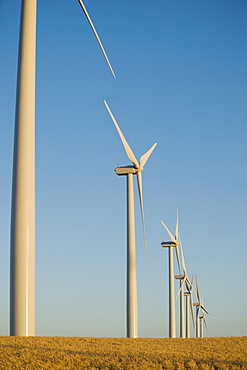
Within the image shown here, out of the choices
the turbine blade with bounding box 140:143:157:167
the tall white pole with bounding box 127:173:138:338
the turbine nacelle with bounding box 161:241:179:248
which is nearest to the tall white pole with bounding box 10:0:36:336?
the tall white pole with bounding box 127:173:138:338

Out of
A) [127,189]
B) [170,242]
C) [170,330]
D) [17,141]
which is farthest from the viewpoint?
[170,242]

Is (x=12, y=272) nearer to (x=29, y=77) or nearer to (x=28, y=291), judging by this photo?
(x=28, y=291)

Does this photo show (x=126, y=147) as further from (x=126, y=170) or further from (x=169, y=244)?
(x=169, y=244)

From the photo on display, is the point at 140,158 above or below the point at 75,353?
above

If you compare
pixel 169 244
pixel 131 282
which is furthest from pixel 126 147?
pixel 169 244

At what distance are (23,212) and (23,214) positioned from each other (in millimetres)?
71

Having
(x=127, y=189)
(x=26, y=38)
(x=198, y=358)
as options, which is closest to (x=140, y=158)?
(x=127, y=189)

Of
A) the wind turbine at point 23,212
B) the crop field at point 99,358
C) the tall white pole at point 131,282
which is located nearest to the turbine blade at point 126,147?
the tall white pole at point 131,282

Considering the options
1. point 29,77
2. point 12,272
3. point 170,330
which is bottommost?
point 170,330

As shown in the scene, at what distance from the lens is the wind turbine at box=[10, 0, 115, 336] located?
20.2 metres

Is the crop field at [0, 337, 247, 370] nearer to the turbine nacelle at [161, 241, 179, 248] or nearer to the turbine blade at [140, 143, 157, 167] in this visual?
the turbine blade at [140, 143, 157, 167]

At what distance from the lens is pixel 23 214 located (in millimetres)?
20578

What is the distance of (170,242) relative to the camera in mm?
76562

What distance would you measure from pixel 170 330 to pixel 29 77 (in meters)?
51.5
